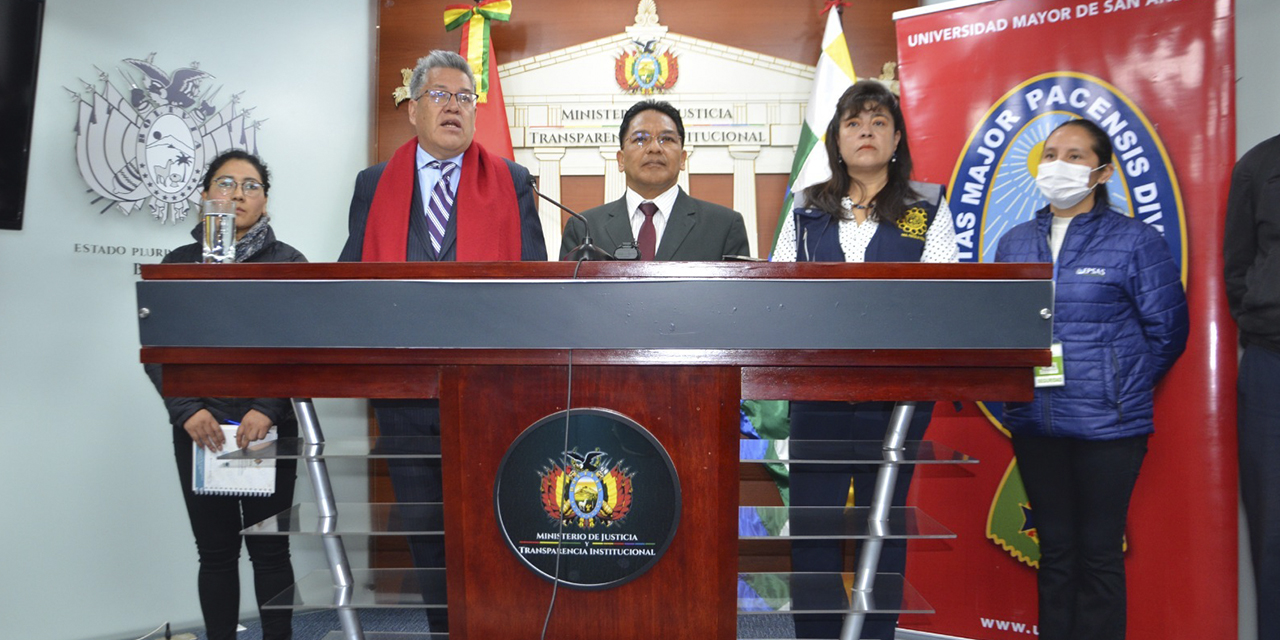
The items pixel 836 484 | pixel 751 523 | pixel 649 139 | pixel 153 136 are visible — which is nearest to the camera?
pixel 751 523

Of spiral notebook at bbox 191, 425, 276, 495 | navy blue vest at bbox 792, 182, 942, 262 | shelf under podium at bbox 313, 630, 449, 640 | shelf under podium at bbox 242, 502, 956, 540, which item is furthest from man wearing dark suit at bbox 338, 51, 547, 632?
shelf under podium at bbox 313, 630, 449, 640

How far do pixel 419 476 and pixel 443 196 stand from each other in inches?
32.8

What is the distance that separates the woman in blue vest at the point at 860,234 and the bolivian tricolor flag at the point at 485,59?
1533mm

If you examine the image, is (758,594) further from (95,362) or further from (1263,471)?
(95,362)

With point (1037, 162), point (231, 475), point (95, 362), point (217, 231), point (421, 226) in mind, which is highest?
point (1037, 162)

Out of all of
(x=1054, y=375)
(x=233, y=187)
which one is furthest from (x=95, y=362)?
(x=1054, y=375)

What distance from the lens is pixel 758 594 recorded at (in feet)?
3.91

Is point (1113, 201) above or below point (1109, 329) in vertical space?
above

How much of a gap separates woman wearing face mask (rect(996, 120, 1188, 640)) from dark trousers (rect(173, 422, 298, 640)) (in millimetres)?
1980

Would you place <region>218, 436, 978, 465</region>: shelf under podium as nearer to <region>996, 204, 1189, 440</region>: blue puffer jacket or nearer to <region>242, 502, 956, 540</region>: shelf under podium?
<region>242, 502, 956, 540</region>: shelf under podium

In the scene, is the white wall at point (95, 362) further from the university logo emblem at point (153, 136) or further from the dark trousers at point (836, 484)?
the dark trousers at point (836, 484)

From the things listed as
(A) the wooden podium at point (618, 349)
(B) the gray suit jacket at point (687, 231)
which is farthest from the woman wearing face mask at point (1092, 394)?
(A) the wooden podium at point (618, 349)

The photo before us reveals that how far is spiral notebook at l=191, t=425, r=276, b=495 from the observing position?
78.7 inches

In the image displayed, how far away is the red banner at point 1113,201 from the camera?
7.39ft
